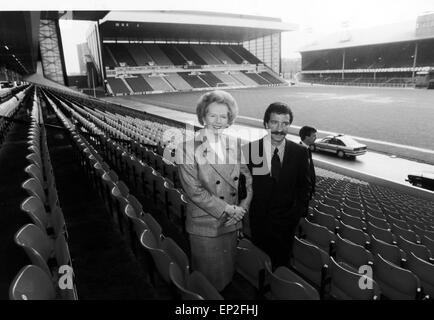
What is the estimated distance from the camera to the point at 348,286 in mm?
2619

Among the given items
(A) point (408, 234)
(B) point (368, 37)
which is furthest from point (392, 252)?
(B) point (368, 37)

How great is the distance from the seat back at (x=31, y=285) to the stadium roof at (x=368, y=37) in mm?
57237

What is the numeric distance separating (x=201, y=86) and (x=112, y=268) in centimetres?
5314

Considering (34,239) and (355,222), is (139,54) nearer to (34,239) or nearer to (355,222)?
(355,222)

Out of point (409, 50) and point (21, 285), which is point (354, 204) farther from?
point (409, 50)

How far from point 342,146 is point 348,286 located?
1092 cm

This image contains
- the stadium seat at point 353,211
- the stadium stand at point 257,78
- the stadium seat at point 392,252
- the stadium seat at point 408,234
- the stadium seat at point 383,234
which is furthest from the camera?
the stadium stand at point 257,78

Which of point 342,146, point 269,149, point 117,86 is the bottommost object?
point 342,146

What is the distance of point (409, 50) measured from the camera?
5091 cm

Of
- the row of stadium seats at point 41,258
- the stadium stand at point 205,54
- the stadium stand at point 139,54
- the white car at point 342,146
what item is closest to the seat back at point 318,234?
the row of stadium seats at point 41,258

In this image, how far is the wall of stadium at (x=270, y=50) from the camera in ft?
227

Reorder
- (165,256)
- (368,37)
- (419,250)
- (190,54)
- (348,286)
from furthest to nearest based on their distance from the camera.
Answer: (190,54) → (368,37) → (419,250) → (348,286) → (165,256)

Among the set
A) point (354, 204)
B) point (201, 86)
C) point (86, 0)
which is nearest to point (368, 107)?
point (354, 204)

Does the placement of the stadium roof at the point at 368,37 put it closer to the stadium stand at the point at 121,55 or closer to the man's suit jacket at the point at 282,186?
the stadium stand at the point at 121,55
